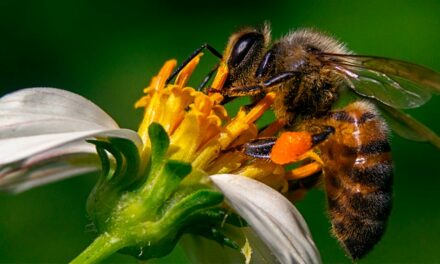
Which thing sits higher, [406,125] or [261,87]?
[261,87]

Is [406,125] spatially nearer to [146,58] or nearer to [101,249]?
[101,249]

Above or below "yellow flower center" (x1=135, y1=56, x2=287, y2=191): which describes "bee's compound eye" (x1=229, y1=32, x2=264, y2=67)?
above

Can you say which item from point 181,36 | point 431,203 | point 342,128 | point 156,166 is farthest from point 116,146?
point 181,36

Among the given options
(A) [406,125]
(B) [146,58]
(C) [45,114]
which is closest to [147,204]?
(C) [45,114]

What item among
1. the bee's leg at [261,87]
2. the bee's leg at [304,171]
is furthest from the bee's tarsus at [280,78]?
the bee's leg at [304,171]

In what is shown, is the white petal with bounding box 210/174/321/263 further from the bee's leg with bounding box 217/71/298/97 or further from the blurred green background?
the blurred green background

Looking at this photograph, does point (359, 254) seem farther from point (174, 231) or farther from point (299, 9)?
point (299, 9)

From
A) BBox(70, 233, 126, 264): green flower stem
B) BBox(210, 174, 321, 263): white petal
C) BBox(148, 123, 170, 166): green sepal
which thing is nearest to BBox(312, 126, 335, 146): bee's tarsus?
BBox(210, 174, 321, 263): white petal

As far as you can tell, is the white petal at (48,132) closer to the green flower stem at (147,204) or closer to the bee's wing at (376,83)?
the green flower stem at (147,204)
